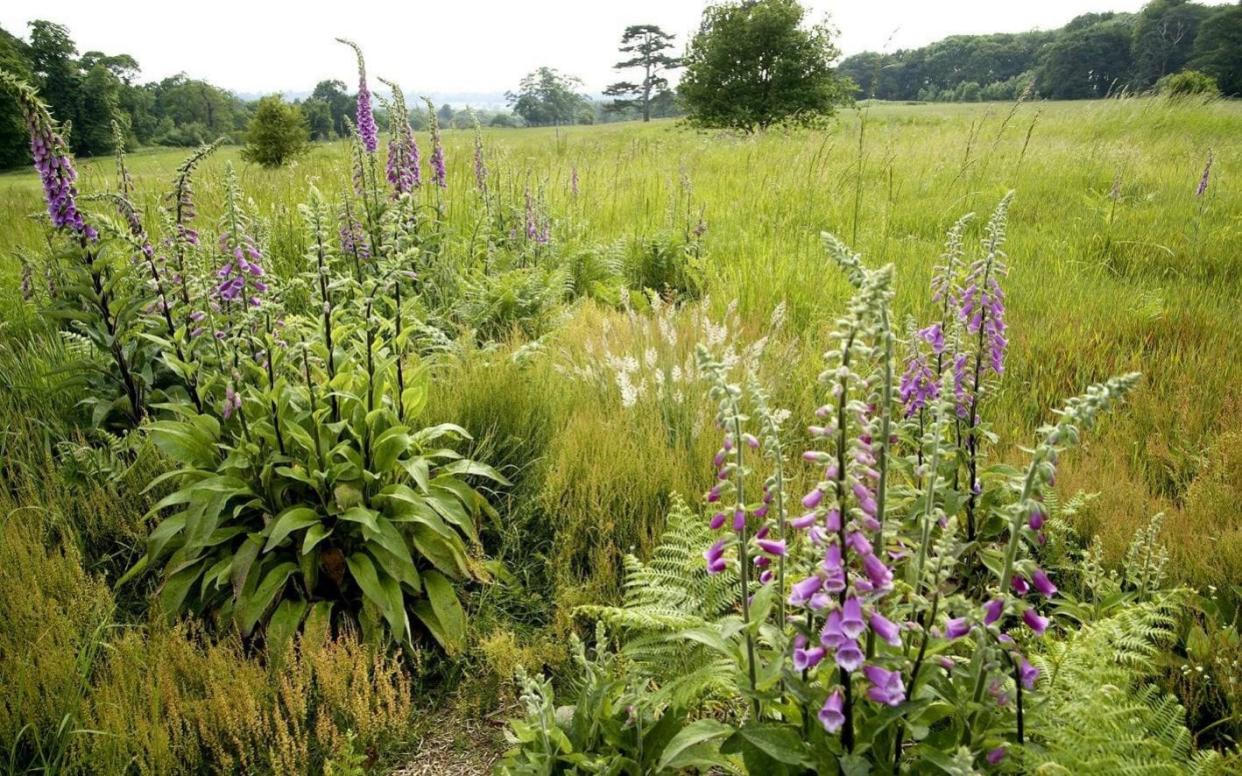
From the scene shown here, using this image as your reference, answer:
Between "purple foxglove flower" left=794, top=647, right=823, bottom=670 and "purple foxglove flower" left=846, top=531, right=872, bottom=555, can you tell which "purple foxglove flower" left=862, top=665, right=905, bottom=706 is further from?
"purple foxglove flower" left=846, top=531, right=872, bottom=555

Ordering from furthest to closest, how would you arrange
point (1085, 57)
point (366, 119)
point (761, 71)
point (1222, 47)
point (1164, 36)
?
point (1085, 57) → point (1164, 36) → point (1222, 47) → point (761, 71) → point (366, 119)

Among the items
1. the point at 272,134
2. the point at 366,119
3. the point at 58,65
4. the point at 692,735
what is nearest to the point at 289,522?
the point at 692,735

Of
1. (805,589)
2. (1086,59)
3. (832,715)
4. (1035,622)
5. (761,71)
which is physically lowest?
(832,715)

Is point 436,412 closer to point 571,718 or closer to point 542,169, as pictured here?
point 571,718

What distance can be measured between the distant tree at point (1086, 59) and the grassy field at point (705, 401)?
71293mm

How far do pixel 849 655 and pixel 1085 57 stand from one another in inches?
3307

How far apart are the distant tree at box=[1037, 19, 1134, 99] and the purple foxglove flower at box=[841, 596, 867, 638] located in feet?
255

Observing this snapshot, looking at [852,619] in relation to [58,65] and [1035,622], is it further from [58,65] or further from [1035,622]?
[58,65]

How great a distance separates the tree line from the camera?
49.8m

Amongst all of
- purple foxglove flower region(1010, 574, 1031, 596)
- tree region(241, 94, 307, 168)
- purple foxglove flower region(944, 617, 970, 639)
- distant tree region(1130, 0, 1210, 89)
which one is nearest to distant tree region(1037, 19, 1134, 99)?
distant tree region(1130, 0, 1210, 89)

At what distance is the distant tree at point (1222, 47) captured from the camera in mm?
45875

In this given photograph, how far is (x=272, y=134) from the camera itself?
26969mm

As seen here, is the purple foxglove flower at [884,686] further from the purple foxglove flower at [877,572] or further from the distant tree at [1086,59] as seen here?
the distant tree at [1086,59]

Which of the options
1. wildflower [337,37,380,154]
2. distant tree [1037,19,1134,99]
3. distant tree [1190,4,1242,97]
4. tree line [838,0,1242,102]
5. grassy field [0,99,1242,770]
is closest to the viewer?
grassy field [0,99,1242,770]
